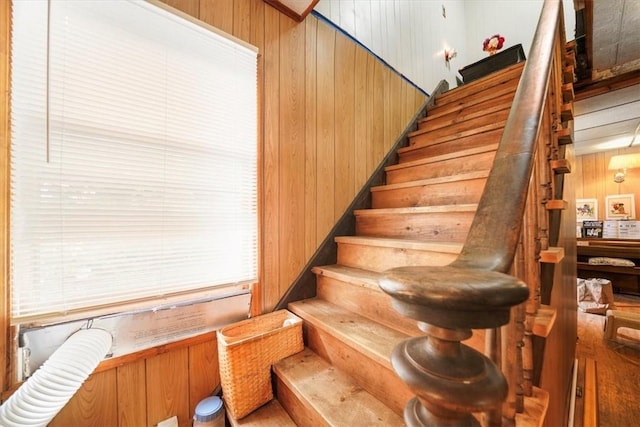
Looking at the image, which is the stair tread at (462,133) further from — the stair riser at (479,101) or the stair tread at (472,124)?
the stair riser at (479,101)

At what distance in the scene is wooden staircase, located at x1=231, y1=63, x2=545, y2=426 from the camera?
96 centimetres

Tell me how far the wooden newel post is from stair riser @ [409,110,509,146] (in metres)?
1.81

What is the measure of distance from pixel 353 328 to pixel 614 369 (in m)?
3.15

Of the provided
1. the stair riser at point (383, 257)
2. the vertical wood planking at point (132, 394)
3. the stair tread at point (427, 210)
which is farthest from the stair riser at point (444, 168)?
the vertical wood planking at point (132, 394)

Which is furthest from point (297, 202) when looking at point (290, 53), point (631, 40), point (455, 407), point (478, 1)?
point (478, 1)

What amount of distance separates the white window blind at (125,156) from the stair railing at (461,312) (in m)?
1.07

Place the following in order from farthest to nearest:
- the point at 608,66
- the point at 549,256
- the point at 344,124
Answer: the point at 608,66
the point at 344,124
the point at 549,256

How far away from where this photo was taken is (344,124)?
1859 millimetres

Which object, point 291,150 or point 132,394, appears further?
point 291,150

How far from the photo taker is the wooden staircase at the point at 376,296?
956mm

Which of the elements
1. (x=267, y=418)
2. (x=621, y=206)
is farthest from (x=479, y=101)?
(x=621, y=206)

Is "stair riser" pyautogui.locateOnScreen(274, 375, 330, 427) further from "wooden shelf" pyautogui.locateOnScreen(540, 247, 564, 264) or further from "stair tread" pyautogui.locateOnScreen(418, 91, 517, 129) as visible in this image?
"stair tread" pyautogui.locateOnScreen(418, 91, 517, 129)

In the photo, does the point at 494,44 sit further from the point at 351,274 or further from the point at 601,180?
the point at 601,180

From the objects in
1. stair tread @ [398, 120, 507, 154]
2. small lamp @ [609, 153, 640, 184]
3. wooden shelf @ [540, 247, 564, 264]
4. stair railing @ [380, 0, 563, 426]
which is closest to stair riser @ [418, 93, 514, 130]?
stair tread @ [398, 120, 507, 154]
